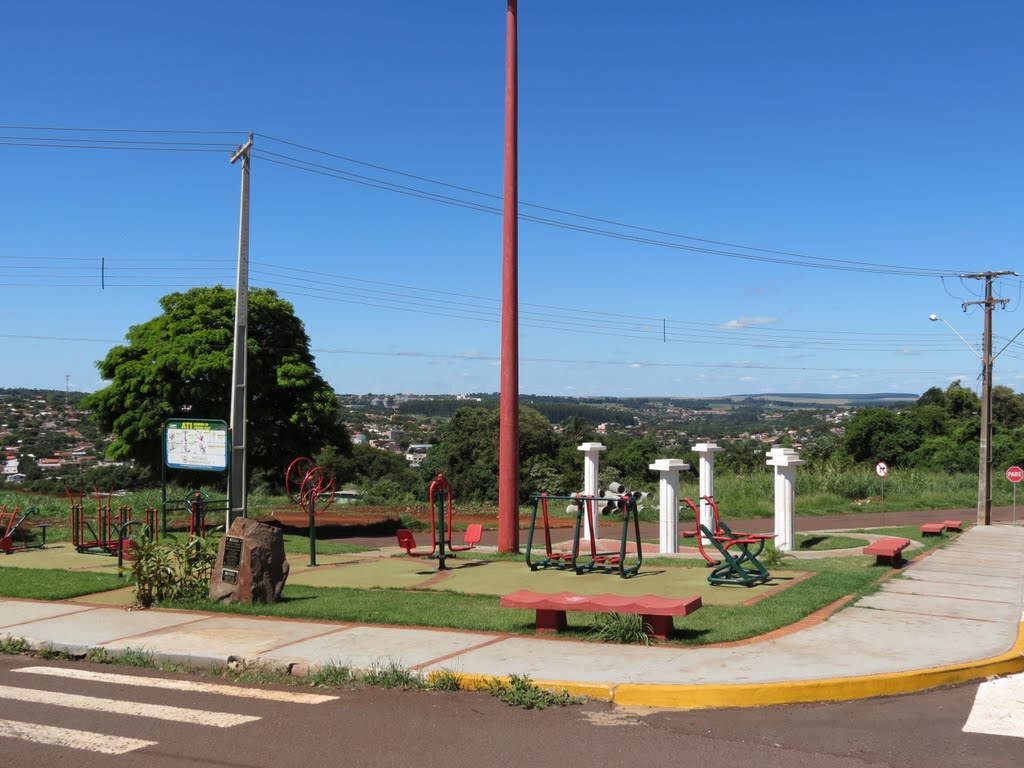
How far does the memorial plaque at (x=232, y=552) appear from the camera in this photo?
1162 cm

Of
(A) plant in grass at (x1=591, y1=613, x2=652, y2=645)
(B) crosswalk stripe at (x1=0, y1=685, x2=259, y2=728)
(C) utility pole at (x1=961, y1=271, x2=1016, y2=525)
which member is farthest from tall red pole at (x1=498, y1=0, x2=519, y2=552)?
(C) utility pole at (x1=961, y1=271, x2=1016, y2=525)

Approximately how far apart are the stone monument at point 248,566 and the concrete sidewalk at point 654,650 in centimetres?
50

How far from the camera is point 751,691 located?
7.02 m

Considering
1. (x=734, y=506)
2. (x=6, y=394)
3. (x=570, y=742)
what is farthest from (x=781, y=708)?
(x=6, y=394)

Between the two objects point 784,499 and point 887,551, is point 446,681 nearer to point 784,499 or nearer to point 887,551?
point 887,551

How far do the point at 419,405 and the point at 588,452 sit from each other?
10766cm

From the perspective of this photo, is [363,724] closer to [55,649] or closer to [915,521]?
[55,649]

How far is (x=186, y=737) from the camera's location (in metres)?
6.38

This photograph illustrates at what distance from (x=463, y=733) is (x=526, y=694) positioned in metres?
0.83

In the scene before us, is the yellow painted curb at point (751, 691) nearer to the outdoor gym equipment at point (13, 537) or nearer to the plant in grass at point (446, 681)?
the plant in grass at point (446, 681)

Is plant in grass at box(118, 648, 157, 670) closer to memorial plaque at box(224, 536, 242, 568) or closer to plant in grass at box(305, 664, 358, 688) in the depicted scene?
plant in grass at box(305, 664, 358, 688)

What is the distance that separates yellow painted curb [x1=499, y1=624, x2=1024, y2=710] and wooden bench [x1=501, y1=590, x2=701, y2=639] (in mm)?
1669

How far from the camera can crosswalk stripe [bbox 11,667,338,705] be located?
7.46 m

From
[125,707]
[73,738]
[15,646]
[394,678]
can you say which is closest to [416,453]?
[15,646]
